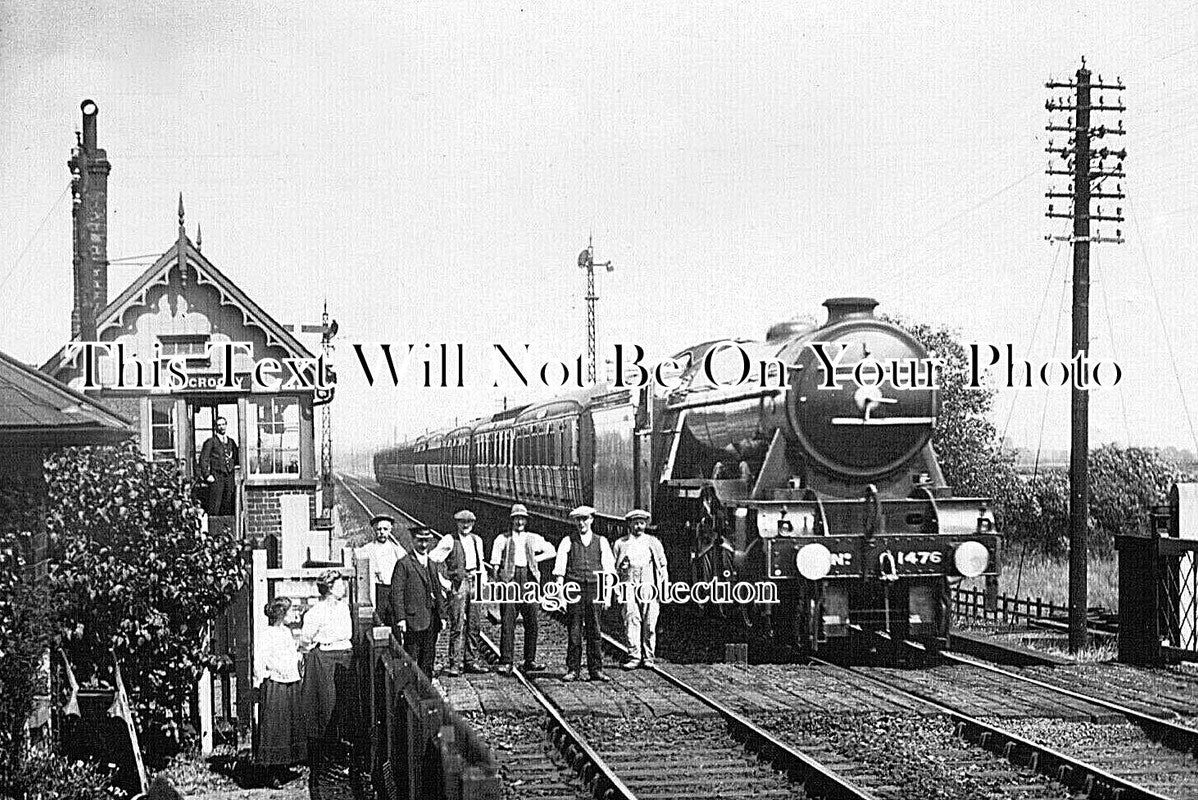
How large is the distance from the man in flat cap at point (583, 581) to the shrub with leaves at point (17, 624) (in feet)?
13.8

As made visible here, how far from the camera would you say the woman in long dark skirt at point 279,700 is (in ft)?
26.5

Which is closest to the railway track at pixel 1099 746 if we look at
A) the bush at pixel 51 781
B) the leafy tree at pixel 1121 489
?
the leafy tree at pixel 1121 489

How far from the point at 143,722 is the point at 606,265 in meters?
4.44

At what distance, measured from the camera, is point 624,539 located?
1083cm

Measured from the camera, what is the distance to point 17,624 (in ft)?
22.1

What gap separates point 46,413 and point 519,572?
4.84 m

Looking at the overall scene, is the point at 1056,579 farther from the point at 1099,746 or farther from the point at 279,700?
the point at 279,700

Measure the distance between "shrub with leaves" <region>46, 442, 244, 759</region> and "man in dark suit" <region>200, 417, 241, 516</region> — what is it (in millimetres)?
1663

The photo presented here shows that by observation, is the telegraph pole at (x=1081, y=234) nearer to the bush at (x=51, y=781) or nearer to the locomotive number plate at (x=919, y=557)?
the locomotive number plate at (x=919, y=557)

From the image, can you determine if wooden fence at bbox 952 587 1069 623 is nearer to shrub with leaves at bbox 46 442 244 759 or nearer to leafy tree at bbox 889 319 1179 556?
leafy tree at bbox 889 319 1179 556

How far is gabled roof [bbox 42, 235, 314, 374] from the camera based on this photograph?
10.3 meters

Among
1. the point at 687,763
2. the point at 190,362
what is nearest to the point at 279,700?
the point at 687,763

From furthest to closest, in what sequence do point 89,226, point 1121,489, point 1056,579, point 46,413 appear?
point 1056,579, point 1121,489, point 89,226, point 46,413

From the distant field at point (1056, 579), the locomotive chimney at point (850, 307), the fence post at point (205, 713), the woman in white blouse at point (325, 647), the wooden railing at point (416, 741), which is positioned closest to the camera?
the wooden railing at point (416, 741)
